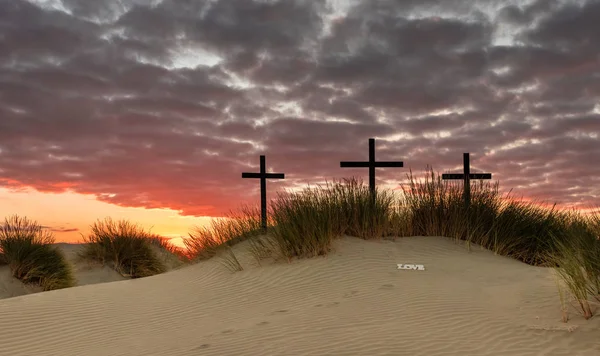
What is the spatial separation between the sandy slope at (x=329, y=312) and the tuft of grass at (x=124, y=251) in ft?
19.7

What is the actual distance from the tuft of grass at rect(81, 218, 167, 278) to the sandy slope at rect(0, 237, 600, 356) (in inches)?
236

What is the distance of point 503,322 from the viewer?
6586mm

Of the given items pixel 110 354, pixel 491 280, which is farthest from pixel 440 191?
pixel 110 354

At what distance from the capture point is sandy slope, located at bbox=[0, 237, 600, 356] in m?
5.98

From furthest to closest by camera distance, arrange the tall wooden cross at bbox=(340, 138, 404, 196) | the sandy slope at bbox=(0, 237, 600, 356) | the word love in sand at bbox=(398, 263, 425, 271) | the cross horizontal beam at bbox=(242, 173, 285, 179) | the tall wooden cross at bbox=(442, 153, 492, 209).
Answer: the cross horizontal beam at bbox=(242, 173, 285, 179), the tall wooden cross at bbox=(340, 138, 404, 196), the tall wooden cross at bbox=(442, 153, 492, 209), the word love in sand at bbox=(398, 263, 425, 271), the sandy slope at bbox=(0, 237, 600, 356)

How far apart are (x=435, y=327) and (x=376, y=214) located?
550 centimetres

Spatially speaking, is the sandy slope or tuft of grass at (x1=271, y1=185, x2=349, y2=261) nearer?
the sandy slope

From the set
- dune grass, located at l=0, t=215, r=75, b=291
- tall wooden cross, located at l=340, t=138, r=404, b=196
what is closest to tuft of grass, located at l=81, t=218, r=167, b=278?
dune grass, located at l=0, t=215, r=75, b=291

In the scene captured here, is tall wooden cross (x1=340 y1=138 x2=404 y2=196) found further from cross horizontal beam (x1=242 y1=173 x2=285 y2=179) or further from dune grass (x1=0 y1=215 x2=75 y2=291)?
dune grass (x1=0 y1=215 x2=75 y2=291)

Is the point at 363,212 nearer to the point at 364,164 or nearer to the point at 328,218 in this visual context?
the point at 328,218

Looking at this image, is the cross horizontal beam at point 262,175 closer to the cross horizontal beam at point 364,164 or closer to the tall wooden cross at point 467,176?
the cross horizontal beam at point 364,164

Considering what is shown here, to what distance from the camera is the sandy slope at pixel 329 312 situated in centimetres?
598

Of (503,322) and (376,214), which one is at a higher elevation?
(376,214)

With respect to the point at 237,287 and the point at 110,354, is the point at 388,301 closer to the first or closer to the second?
the point at 237,287
